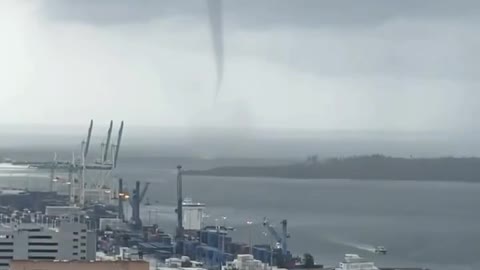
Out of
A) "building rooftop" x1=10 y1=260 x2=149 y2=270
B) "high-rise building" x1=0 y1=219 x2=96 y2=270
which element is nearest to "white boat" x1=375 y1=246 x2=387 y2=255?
"high-rise building" x1=0 y1=219 x2=96 y2=270

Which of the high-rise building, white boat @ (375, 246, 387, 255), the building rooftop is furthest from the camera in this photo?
white boat @ (375, 246, 387, 255)

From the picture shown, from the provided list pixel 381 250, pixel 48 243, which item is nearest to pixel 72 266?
pixel 48 243

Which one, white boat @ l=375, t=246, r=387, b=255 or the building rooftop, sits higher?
white boat @ l=375, t=246, r=387, b=255

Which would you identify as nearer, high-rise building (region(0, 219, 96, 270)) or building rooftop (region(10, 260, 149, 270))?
building rooftop (region(10, 260, 149, 270))

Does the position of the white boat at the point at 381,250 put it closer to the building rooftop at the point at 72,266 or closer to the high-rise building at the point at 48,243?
the high-rise building at the point at 48,243

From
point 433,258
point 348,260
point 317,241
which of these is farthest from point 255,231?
point 348,260

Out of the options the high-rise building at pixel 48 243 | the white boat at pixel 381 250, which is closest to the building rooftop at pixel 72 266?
the high-rise building at pixel 48 243

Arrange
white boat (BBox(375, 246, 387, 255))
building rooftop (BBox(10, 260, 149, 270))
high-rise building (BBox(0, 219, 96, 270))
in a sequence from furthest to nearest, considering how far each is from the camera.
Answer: white boat (BBox(375, 246, 387, 255)), high-rise building (BBox(0, 219, 96, 270)), building rooftop (BBox(10, 260, 149, 270))

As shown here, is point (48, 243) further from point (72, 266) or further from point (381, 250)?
point (72, 266)

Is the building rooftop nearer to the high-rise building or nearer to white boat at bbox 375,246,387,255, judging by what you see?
the high-rise building

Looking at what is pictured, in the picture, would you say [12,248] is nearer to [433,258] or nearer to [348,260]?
[348,260]
